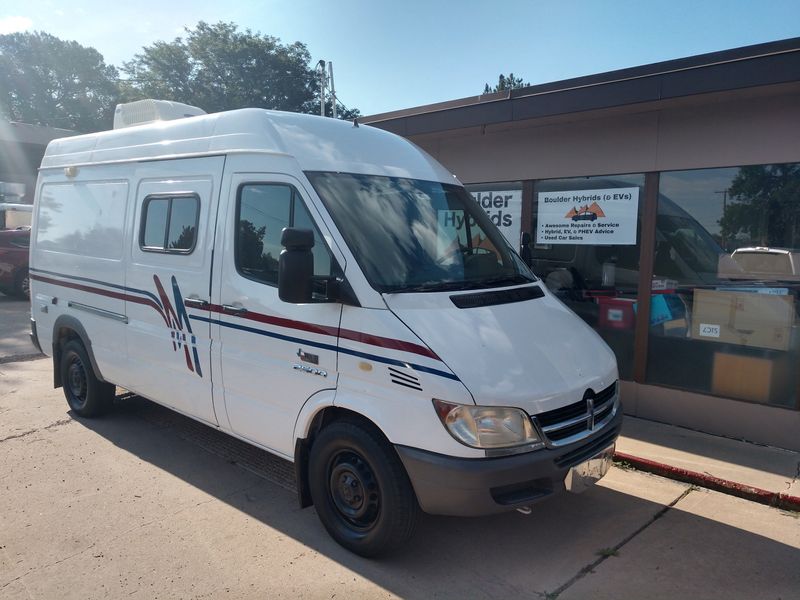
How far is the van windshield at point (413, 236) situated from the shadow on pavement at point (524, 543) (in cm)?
167

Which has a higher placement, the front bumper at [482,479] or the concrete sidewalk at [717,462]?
the front bumper at [482,479]

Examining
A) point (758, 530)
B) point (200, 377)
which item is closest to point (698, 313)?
point (758, 530)

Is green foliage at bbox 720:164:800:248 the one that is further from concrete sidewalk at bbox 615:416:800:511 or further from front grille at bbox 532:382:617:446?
front grille at bbox 532:382:617:446

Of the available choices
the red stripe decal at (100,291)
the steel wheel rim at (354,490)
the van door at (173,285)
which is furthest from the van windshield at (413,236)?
the red stripe decal at (100,291)

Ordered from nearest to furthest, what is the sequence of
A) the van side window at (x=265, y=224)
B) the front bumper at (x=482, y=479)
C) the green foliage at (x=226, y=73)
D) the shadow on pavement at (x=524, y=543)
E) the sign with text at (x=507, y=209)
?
the front bumper at (x=482, y=479), the shadow on pavement at (x=524, y=543), the van side window at (x=265, y=224), the sign with text at (x=507, y=209), the green foliage at (x=226, y=73)

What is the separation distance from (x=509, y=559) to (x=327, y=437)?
4.47ft

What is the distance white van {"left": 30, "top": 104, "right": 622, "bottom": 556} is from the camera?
3311 millimetres

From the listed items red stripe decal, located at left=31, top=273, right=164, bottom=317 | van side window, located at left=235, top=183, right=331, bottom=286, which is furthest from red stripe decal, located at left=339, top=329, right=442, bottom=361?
red stripe decal, located at left=31, top=273, right=164, bottom=317

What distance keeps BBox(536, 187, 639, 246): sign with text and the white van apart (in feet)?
7.80

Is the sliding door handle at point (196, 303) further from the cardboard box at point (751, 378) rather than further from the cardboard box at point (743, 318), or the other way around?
the cardboard box at point (751, 378)

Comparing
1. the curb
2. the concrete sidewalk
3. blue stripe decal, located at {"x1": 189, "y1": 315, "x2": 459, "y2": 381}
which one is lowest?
the curb

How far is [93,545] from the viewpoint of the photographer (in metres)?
3.92

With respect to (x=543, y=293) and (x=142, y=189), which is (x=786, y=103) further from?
(x=142, y=189)

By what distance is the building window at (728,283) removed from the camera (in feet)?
18.5
